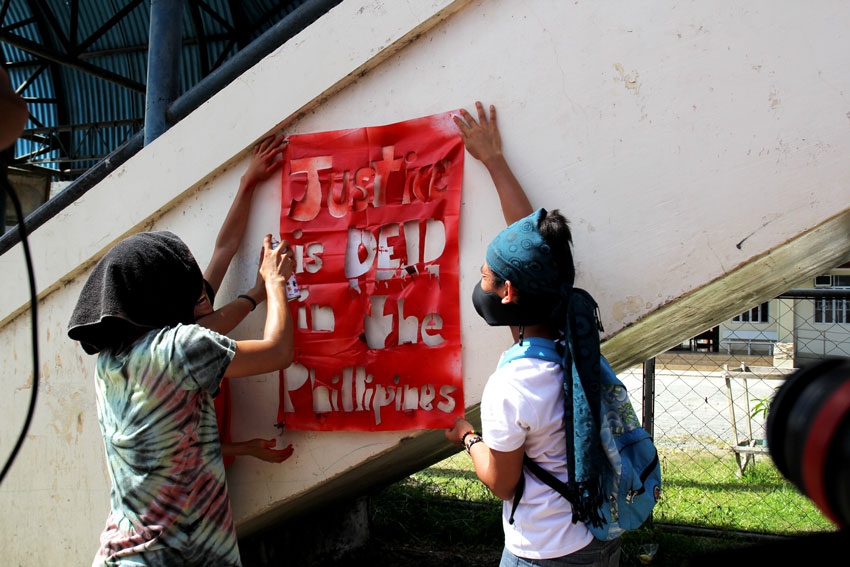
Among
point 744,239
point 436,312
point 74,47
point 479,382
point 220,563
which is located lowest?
point 220,563

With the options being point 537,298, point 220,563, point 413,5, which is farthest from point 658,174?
point 220,563

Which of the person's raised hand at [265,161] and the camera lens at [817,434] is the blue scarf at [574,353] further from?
the person's raised hand at [265,161]

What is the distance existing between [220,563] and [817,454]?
1.92 metres

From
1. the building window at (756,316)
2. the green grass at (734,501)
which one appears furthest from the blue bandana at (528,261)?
the building window at (756,316)

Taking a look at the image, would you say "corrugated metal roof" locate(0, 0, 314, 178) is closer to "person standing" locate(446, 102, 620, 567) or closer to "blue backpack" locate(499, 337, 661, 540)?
"person standing" locate(446, 102, 620, 567)

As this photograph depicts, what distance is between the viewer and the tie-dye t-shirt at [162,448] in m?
2.10

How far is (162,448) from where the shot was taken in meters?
2.15

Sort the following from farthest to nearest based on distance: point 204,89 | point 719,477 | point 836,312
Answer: point 836,312, point 719,477, point 204,89

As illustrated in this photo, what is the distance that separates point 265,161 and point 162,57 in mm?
874

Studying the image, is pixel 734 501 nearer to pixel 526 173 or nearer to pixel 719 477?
pixel 719 477

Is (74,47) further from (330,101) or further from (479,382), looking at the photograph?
(479,382)

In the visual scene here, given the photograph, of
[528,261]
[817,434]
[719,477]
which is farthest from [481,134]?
[719,477]

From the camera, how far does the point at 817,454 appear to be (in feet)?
2.56

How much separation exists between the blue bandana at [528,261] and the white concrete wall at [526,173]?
528mm
